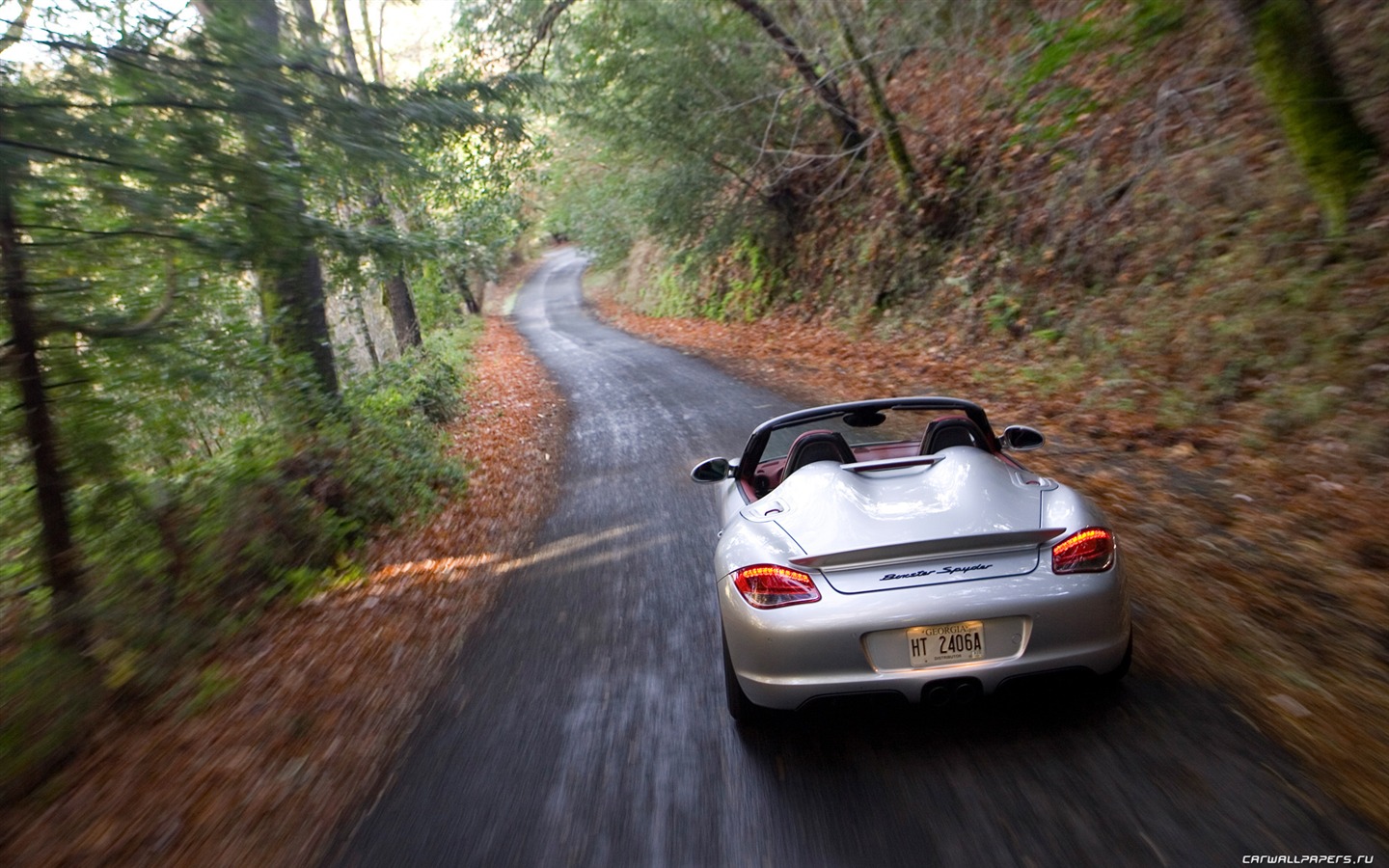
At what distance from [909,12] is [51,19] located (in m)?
12.5

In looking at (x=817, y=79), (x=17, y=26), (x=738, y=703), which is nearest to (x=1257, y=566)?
(x=738, y=703)

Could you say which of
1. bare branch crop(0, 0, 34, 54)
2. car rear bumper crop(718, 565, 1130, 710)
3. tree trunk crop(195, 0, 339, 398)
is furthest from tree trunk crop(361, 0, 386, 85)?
car rear bumper crop(718, 565, 1130, 710)

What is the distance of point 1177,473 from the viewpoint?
6664 mm

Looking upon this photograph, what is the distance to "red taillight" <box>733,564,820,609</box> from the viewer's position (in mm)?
3275

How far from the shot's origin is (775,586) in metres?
3.33

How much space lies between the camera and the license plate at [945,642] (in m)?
3.16

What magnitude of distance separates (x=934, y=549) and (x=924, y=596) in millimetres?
200

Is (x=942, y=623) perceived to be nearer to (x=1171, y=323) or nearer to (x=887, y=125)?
(x=1171, y=323)

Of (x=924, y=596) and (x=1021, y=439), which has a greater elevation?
(x=1021, y=439)

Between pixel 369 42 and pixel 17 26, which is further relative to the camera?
pixel 369 42

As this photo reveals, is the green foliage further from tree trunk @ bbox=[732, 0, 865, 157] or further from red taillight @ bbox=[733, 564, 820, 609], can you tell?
tree trunk @ bbox=[732, 0, 865, 157]

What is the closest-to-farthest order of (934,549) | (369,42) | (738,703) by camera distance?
(934,549), (738,703), (369,42)

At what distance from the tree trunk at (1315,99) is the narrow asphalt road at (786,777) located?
6.46 meters

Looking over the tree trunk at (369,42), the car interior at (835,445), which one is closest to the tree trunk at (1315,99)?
the car interior at (835,445)
